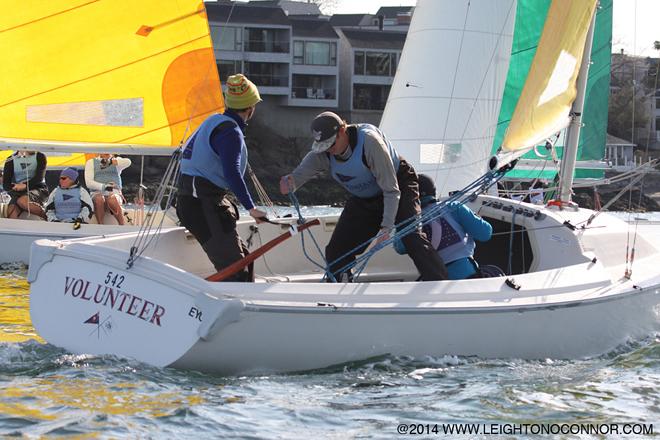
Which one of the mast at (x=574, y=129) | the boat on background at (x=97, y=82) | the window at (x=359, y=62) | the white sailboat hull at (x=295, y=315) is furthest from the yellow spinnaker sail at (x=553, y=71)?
the window at (x=359, y=62)

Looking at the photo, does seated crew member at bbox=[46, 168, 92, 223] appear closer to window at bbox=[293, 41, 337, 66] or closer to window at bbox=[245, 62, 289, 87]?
window at bbox=[245, 62, 289, 87]

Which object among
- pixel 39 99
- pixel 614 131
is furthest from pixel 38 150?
pixel 614 131

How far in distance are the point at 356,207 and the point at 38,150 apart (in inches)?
242

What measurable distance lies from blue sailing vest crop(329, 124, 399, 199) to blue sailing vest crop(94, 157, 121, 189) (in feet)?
25.3

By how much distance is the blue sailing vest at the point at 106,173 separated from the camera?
45.0 feet

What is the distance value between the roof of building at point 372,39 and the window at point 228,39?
21.6ft

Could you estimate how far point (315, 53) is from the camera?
56.3 meters

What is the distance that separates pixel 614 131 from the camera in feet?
201

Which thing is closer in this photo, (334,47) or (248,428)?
(248,428)

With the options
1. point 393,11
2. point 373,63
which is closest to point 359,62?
point 373,63

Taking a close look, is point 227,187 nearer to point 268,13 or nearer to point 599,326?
point 599,326

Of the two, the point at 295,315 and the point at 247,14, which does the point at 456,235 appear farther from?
the point at 247,14

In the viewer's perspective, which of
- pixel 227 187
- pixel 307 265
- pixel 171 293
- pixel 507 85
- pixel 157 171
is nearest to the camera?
pixel 171 293

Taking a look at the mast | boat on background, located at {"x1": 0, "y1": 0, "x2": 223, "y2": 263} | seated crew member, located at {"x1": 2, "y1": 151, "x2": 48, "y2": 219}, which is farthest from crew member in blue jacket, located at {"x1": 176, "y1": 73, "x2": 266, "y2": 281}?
seated crew member, located at {"x1": 2, "y1": 151, "x2": 48, "y2": 219}
